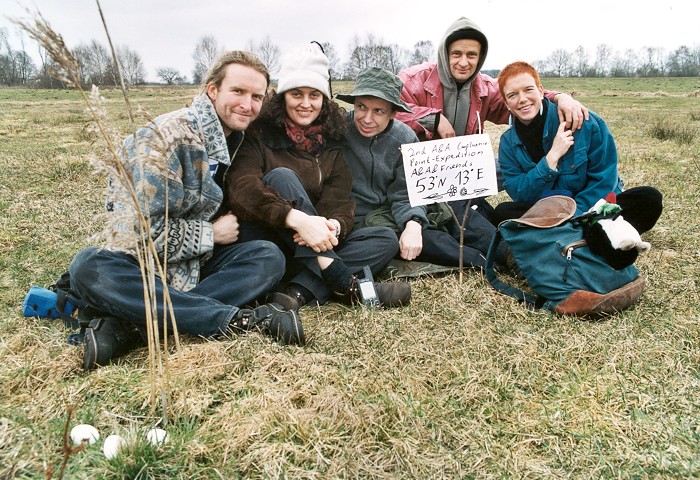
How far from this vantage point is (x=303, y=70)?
3178 mm

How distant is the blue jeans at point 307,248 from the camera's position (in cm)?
312

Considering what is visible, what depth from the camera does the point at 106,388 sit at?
6.94 ft

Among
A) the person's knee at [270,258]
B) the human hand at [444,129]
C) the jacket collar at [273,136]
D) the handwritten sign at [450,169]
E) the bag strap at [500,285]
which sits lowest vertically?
the bag strap at [500,285]

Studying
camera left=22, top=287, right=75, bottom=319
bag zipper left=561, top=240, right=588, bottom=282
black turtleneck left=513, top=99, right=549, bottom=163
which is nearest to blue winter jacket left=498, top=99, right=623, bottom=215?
black turtleneck left=513, top=99, right=549, bottom=163

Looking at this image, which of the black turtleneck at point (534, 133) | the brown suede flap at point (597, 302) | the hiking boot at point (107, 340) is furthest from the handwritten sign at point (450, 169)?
the hiking boot at point (107, 340)

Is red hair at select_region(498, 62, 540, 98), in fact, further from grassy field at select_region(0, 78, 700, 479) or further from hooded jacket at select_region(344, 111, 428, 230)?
grassy field at select_region(0, 78, 700, 479)

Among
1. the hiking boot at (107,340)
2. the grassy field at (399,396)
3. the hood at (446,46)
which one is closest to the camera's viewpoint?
the grassy field at (399,396)

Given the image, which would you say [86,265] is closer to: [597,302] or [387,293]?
[387,293]

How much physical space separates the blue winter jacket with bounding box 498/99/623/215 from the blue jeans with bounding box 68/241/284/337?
1.95m

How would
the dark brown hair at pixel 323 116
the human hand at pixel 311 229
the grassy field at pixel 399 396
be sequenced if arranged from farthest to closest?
1. the dark brown hair at pixel 323 116
2. the human hand at pixel 311 229
3. the grassy field at pixel 399 396

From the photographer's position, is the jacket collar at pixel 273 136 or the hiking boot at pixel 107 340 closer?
the hiking boot at pixel 107 340

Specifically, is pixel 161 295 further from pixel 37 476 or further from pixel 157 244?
pixel 37 476

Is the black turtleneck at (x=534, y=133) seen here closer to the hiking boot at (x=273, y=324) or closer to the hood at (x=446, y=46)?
the hood at (x=446, y=46)

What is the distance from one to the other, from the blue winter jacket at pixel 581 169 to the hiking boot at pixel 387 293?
1.18 meters
